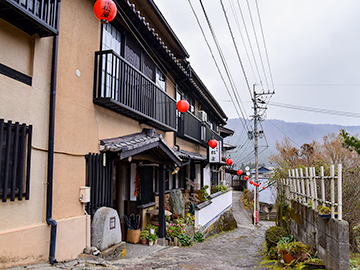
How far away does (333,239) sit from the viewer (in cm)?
542

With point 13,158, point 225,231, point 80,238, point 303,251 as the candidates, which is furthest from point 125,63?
point 225,231

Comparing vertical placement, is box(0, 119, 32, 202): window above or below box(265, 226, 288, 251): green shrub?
above

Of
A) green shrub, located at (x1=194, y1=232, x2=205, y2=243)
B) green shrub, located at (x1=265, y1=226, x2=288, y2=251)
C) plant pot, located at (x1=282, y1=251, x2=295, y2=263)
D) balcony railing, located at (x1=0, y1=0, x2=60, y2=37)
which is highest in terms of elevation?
balcony railing, located at (x1=0, y1=0, x2=60, y2=37)

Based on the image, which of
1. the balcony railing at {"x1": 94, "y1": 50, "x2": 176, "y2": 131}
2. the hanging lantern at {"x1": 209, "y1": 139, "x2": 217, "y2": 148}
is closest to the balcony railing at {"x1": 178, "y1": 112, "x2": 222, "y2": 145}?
the hanging lantern at {"x1": 209, "y1": 139, "x2": 217, "y2": 148}

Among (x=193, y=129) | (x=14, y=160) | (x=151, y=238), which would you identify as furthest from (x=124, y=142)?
(x=193, y=129)

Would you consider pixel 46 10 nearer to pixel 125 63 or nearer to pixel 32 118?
pixel 32 118

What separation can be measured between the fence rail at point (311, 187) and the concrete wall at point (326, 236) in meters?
0.22

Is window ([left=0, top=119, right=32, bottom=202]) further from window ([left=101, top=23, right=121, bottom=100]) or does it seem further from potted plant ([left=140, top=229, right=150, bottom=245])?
potted plant ([left=140, top=229, right=150, bottom=245])

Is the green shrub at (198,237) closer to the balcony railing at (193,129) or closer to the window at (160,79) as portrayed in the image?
the balcony railing at (193,129)

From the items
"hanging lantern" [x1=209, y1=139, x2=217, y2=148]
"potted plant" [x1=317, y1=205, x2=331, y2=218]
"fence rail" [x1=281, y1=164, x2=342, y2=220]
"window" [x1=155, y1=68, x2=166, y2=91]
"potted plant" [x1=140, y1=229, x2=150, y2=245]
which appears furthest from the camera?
"hanging lantern" [x1=209, y1=139, x2=217, y2=148]

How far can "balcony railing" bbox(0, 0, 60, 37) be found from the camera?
4.46 metres

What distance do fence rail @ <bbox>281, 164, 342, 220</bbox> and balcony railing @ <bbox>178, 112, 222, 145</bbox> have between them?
584 cm

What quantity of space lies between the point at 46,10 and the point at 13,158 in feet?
9.49

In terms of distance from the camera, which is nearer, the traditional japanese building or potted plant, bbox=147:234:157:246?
the traditional japanese building
